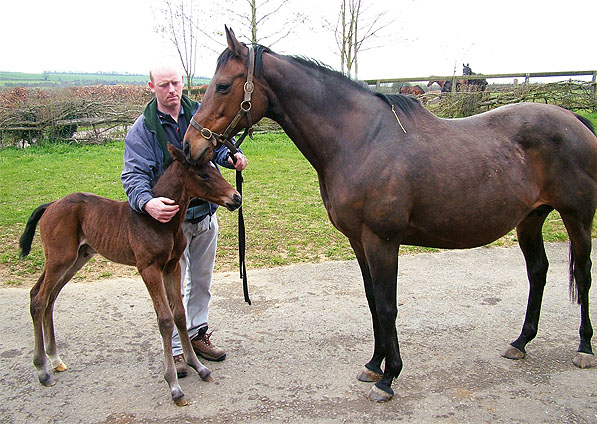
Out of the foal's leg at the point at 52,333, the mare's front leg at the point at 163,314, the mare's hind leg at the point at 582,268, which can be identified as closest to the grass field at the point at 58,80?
the foal's leg at the point at 52,333

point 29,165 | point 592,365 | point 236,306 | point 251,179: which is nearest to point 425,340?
point 592,365

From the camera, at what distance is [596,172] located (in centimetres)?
348

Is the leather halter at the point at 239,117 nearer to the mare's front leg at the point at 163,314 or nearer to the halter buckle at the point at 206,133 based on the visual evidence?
the halter buckle at the point at 206,133

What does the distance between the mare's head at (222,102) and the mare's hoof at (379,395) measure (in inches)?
76.2

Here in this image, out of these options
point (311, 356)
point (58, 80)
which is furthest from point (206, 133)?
point (58, 80)

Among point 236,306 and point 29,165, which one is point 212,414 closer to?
point 236,306

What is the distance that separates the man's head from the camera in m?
3.23

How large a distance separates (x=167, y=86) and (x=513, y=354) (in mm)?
3342

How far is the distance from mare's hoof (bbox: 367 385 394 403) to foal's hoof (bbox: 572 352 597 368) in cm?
153

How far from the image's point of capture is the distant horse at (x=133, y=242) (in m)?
3.13

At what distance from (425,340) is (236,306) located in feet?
6.05

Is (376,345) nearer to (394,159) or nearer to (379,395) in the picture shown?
(379,395)

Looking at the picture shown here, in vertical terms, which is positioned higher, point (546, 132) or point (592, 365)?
point (546, 132)

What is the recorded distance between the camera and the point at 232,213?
7.68 meters
